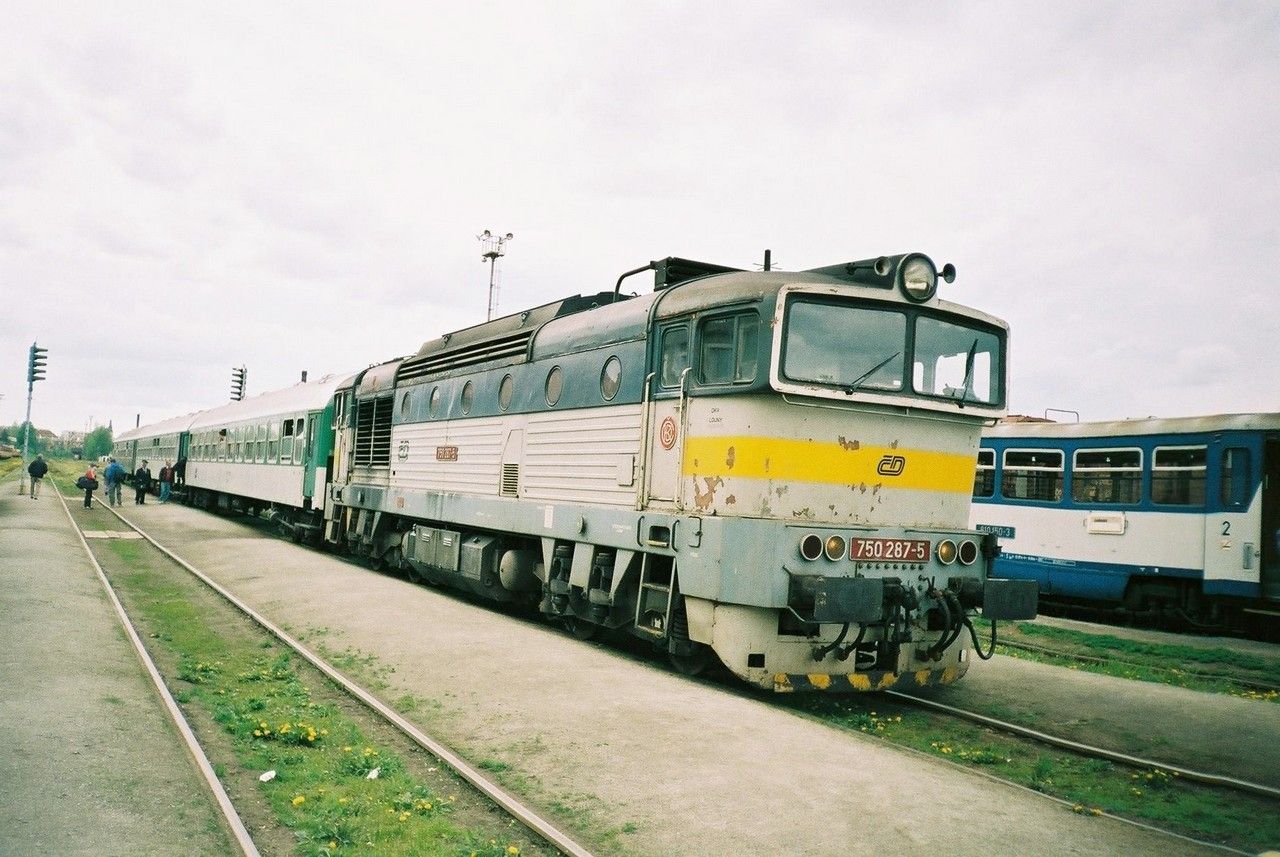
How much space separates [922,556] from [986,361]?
2057 mm

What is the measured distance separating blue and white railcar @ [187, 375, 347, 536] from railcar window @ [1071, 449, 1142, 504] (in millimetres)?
14882

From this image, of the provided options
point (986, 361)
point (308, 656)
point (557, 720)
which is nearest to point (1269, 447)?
point (986, 361)

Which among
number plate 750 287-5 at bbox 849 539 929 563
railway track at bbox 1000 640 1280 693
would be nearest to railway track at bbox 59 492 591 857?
number plate 750 287-5 at bbox 849 539 929 563

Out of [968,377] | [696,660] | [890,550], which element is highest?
[968,377]

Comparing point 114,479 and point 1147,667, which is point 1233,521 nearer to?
point 1147,667

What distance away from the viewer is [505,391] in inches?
479

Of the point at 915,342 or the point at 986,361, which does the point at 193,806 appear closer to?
the point at 915,342

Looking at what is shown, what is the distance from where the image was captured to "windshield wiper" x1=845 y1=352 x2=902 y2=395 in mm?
7715

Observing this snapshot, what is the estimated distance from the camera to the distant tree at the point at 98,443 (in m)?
165

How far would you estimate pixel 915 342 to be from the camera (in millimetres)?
8133

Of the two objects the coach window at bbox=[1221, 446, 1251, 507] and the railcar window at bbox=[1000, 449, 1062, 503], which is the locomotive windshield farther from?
the railcar window at bbox=[1000, 449, 1062, 503]

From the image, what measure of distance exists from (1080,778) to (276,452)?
21285mm

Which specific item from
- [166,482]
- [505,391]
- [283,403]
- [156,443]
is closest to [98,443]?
[156,443]

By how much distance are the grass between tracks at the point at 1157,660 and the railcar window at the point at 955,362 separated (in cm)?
414
